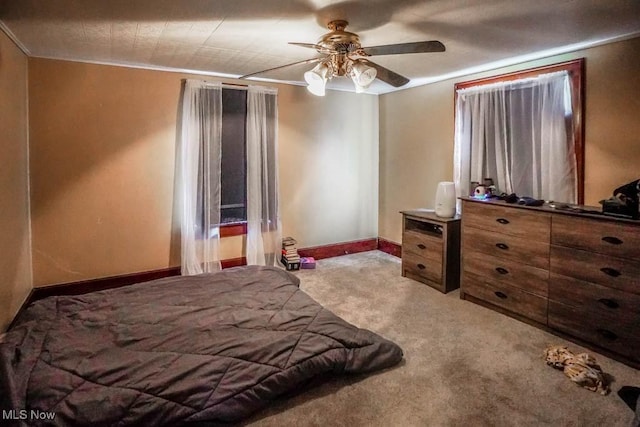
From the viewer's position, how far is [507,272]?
304 centimetres

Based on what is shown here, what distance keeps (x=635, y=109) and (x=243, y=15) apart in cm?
281

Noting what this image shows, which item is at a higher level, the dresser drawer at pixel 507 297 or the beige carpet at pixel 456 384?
the dresser drawer at pixel 507 297

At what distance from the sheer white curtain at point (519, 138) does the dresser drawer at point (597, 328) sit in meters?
0.99

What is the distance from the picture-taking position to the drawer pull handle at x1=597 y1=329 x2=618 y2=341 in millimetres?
2398

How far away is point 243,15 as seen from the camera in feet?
7.26

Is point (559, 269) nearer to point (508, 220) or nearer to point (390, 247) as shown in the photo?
point (508, 220)

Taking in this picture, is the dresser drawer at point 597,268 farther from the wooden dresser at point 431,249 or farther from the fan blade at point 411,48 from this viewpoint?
the fan blade at point 411,48

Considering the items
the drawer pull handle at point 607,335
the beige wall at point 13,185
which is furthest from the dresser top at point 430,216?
the beige wall at point 13,185

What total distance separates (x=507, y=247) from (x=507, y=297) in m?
0.42

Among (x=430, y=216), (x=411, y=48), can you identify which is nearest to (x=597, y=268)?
(x=430, y=216)

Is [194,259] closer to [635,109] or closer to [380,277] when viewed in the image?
[380,277]

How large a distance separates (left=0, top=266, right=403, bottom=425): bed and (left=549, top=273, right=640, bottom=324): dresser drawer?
131 centimetres

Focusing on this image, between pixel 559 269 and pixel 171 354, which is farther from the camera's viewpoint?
pixel 559 269

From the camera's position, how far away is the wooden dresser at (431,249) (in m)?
3.61
